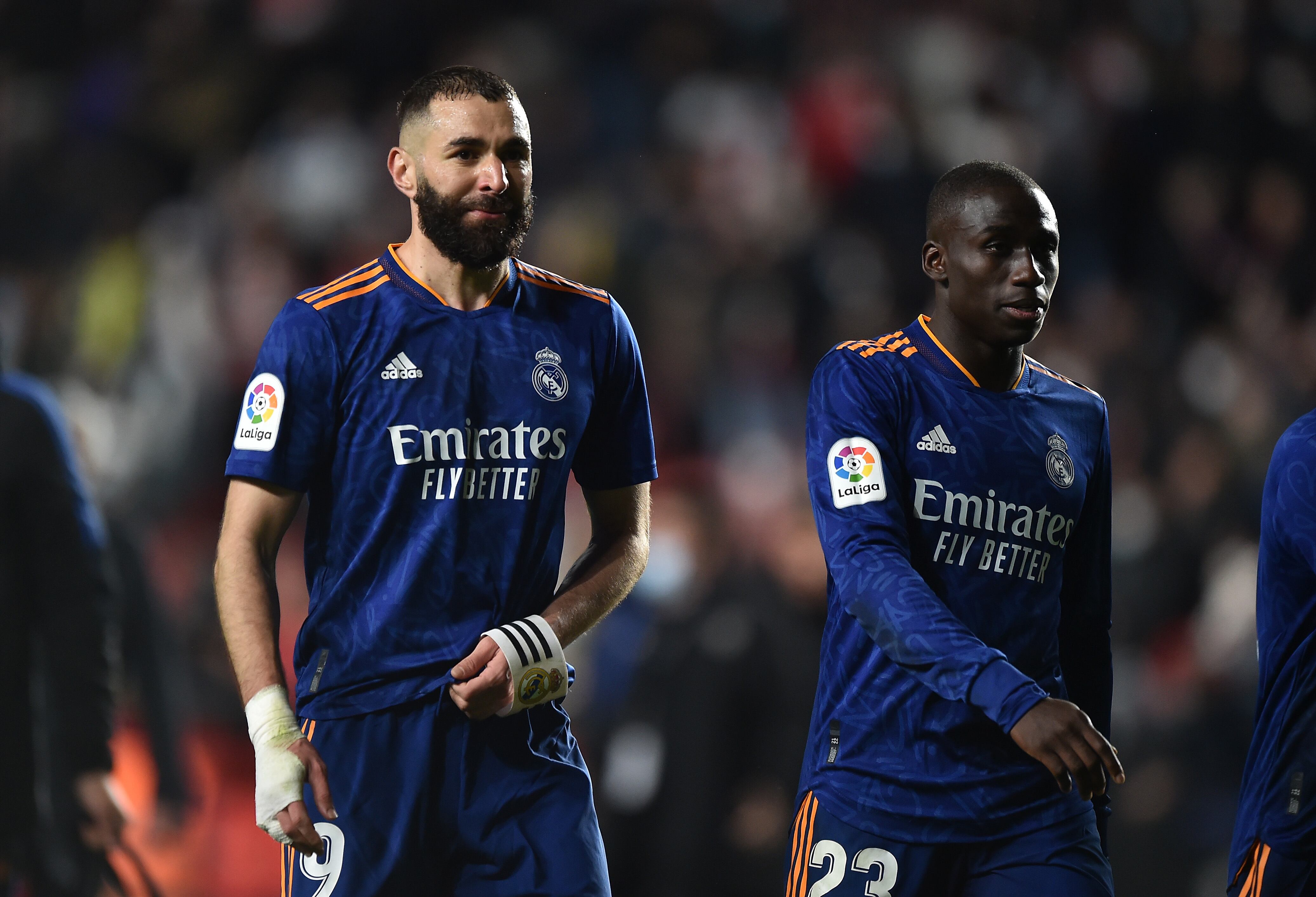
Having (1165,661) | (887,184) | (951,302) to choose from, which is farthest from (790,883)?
(887,184)

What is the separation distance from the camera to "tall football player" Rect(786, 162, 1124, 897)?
253 cm

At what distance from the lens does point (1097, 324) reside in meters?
Result: 7.81

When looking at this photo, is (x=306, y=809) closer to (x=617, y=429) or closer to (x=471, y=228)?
(x=617, y=429)

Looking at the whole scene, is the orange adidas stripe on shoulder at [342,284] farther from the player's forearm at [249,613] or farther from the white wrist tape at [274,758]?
the white wrist tape at [274,758]

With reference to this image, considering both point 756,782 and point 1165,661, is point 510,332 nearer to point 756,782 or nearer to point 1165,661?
point 756,782

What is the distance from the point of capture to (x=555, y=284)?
292cm

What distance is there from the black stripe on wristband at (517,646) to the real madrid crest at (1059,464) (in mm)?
1063

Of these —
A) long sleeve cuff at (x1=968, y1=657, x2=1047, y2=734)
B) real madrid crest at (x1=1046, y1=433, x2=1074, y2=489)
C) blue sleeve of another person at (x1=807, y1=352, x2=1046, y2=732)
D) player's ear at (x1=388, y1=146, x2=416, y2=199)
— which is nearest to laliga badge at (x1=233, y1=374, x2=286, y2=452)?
player's ear at (x1=388, y1=146, x2=416, y2=199)

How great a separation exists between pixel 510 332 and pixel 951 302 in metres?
0.87

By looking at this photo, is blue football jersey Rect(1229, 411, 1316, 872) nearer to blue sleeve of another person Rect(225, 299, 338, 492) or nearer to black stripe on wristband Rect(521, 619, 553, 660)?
black stripe on wristband Rect(521, 619, 553, 660)

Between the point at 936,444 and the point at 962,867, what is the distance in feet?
2.57

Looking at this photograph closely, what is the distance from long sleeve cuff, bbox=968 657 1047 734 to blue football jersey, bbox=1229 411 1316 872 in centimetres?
69

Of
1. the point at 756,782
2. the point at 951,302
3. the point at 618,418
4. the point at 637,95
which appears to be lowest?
the point at 756,782

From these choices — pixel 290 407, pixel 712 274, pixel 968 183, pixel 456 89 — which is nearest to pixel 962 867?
pixel 968 183
